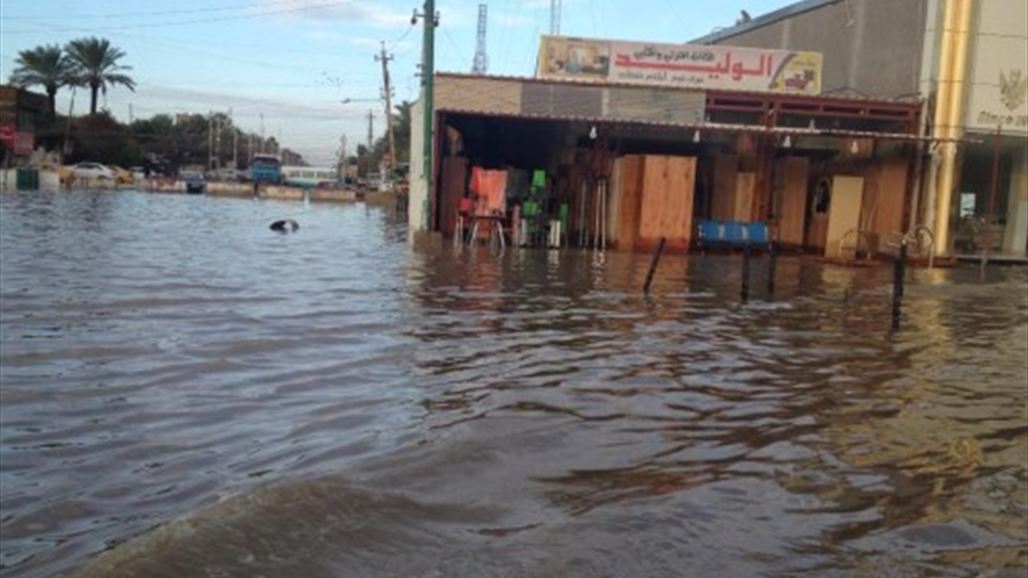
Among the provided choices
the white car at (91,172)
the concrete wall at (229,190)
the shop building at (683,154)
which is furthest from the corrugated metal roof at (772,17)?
the white car at (91,172)

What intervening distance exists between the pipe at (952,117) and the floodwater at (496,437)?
13849mm

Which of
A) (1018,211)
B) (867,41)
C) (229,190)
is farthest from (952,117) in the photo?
(229,190)

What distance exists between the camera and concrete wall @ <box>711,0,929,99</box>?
29.8 meters

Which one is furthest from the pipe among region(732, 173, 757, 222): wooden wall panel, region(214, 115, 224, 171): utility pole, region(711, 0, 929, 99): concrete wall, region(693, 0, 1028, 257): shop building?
region(214, 115, 224, 171): utility pole

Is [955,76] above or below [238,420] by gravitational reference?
above

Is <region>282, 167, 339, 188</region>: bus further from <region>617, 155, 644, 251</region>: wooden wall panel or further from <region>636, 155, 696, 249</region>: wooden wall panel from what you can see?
<region>636, 155, 696, 249</region>: wooden wall panel

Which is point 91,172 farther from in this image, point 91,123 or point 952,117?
point 952,117

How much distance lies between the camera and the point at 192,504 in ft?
18.2

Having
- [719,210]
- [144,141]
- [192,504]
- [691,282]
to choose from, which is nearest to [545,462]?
[192,504]

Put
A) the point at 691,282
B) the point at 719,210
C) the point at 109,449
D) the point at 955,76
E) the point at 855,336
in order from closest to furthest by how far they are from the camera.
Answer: the point at 109,449, the point at 855,336, the point at 691,282, the point at 955,76, the point at 719,210

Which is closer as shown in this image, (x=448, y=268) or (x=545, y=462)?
(x=545, y=462)

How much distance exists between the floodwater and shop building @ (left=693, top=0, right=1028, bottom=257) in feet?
46.4

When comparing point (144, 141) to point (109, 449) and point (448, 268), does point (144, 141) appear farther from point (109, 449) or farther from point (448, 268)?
point (109, 449)

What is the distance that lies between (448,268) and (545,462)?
47.5 ft
